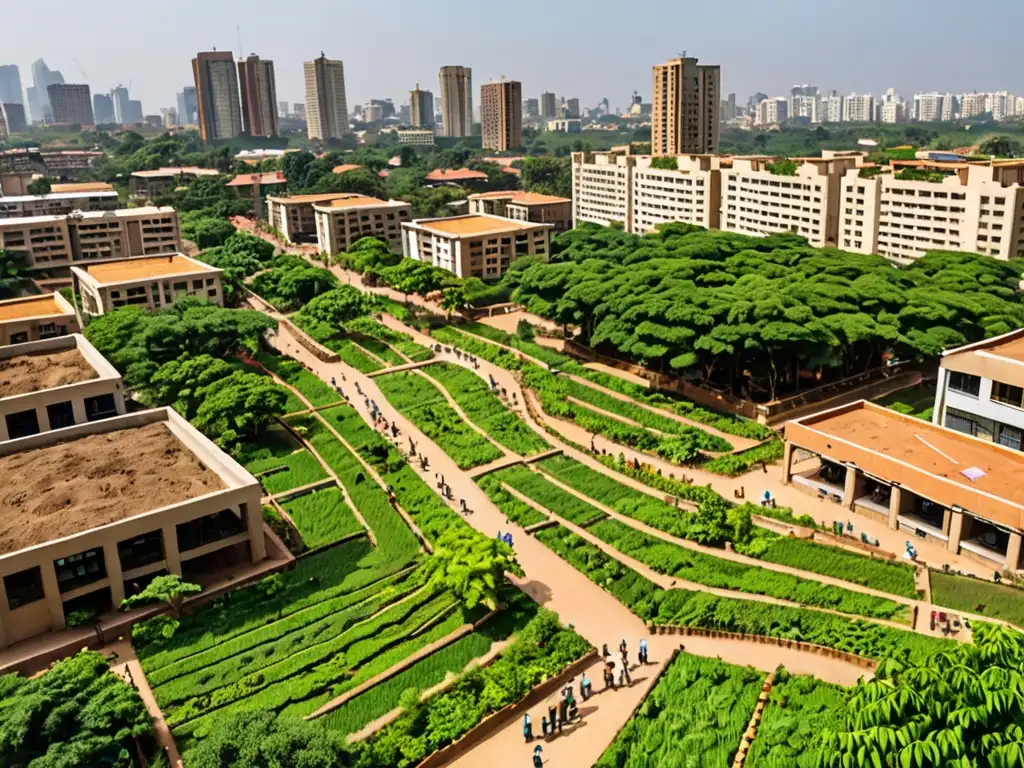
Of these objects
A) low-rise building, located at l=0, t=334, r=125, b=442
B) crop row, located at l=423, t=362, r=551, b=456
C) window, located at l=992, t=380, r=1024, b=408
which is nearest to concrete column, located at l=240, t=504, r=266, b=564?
crop row, located at l=423, t=362, r=551, b=456

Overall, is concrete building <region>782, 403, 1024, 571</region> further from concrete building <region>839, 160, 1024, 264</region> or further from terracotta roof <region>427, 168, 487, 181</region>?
terracotta roof <region>427, 168, 487, 181</region>

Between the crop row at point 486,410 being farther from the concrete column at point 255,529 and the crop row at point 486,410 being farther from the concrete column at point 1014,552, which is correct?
the concrete column at point 1014,552

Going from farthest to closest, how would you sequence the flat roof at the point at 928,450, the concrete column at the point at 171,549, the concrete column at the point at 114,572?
1. the flat roof at the point at 928,450
2. the concrete column at the point at 171,549
3. the concrete column at the point at 114,572

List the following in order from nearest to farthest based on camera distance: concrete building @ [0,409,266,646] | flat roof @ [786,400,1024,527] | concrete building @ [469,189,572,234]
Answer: concrete building @ [0,409,266,646], flat roof @ [786,400,1024,527], concrete building @ [469,189,572,234]

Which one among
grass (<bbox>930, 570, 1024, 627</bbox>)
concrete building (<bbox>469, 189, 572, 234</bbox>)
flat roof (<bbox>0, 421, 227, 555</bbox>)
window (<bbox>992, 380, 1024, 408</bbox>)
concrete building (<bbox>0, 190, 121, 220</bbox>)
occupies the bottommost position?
grass (<bbox>930, 570, 1024, 627</bbox>)

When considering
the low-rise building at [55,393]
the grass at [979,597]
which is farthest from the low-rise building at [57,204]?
the grass at [979,597]

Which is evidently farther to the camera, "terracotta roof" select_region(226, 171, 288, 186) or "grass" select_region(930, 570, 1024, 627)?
"terracotta roof" select_region(226, 171, 288, 186)

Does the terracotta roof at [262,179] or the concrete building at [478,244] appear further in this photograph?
the terracotta roof at [262,179]
